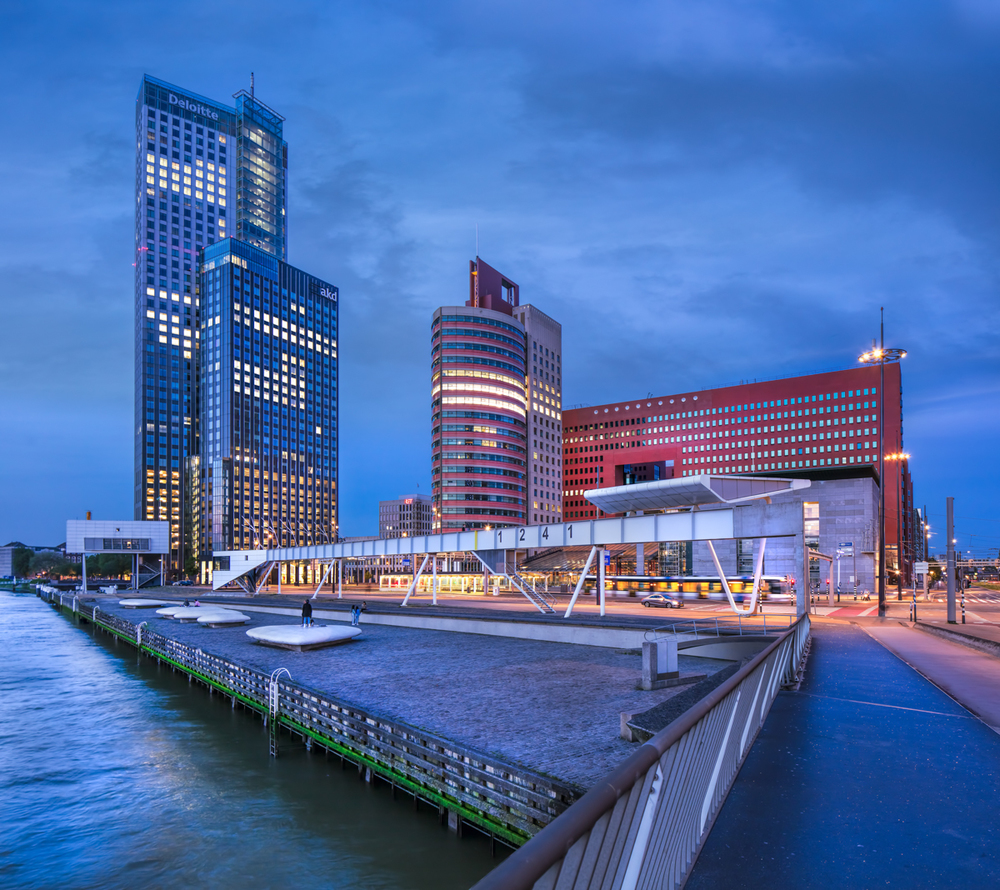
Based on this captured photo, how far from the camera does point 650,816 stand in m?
4.04

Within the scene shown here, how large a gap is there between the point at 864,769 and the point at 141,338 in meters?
208

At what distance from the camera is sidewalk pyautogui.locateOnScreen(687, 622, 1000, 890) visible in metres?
5.76

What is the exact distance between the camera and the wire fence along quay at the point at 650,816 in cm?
240

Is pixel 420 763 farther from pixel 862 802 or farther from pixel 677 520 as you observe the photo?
pixel 677 520

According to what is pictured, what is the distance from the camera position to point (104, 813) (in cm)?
1554

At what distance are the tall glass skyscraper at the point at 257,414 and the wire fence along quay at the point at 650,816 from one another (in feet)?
541

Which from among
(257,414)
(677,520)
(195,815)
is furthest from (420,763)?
(257,414)

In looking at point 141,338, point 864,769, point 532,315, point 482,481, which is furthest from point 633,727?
point 141,338

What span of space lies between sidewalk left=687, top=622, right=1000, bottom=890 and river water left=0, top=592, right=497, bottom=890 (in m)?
6.42

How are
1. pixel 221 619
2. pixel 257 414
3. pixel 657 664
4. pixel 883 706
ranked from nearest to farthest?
pixel 883 706 < pixel 657 664 < pixel 221 619 < pixel 257 414

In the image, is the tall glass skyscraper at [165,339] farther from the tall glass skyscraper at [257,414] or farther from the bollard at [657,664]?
the bollard at [657,664]

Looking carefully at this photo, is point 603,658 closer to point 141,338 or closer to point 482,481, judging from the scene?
point 482,481

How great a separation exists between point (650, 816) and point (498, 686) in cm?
1718

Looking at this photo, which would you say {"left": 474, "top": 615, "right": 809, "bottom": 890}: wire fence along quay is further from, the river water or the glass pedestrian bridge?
the glass pedestrian bridge
